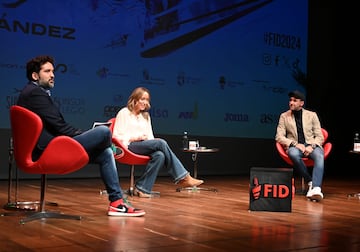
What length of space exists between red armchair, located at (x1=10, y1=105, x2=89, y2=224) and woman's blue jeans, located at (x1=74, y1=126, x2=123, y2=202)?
0.09 m

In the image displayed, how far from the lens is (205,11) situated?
8258 millimetres

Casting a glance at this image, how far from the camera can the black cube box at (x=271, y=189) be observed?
4441 mm

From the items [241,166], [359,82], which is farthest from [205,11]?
[359,82]

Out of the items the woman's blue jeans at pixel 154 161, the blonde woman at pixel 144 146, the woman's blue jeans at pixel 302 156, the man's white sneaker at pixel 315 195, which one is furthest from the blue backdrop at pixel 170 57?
the man's white sneaker at pixel 315 195

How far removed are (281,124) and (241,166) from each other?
283 centimetres

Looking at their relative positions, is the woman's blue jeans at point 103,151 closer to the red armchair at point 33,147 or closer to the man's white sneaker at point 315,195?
the red armchair at point 33,147

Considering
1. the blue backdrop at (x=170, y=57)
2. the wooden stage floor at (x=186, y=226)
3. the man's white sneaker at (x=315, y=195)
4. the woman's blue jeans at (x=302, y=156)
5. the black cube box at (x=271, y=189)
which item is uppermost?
the blue backdrop at (x=170, y=57)

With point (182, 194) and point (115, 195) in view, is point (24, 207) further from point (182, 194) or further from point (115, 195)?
point (182, 194)

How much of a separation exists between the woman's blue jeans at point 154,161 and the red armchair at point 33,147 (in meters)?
1.77

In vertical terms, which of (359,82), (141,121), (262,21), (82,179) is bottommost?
(82,179)

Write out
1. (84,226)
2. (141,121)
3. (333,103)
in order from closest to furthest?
1. (84,226)
2. (141,121)
3. (333,103)

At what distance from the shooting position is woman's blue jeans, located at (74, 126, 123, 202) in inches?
148

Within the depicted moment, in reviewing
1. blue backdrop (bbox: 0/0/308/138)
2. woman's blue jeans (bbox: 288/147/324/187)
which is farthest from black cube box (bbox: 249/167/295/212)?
blue backdrop (bbox: 0/0/308/138)

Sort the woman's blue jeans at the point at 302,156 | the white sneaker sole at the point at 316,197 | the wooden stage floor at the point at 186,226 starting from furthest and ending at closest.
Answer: the woman's blue jeans at the point at 302,156, the white sneaker sole at the point at 316,197, the wooden stage floor at the point at 186,226
